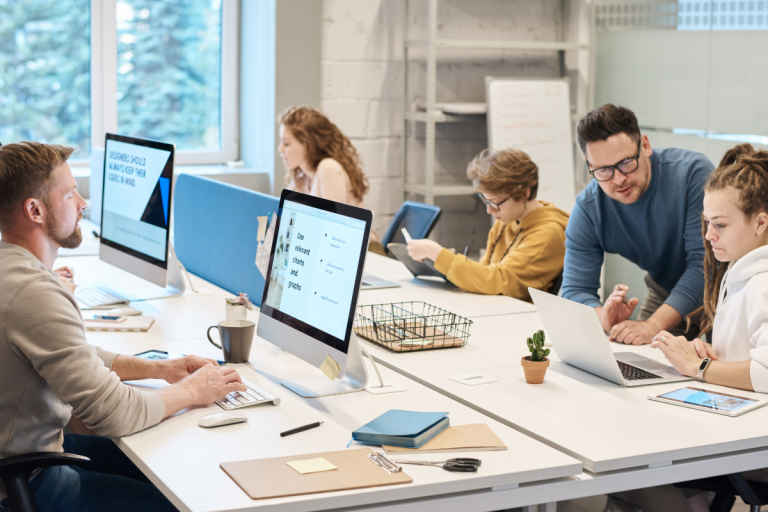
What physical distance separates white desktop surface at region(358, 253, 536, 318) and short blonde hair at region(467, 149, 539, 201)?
0.34 meters

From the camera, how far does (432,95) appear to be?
4270mm

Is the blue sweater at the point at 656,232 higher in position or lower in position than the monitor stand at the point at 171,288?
higher

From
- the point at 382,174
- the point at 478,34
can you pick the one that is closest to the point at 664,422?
the point at 382,174

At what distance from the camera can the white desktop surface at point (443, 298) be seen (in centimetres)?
248

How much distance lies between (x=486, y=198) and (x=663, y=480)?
4.67ft

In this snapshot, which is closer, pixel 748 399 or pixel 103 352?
pixel 748 399

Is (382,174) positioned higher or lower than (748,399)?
higher

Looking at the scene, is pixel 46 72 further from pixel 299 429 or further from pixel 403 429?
pixel 403 429

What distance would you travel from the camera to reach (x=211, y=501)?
46.9 inches

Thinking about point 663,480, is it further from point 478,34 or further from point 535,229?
point 478,34

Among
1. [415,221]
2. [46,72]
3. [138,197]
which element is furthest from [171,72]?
[138,197]

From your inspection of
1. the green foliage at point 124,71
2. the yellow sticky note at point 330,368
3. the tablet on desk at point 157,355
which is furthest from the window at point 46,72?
the yellow sticky note at point 330,368

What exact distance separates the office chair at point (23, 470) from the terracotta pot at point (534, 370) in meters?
0.88

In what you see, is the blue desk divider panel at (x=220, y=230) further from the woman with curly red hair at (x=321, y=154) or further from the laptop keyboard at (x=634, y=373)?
the laptop keyboard at (x=634, y=373)
